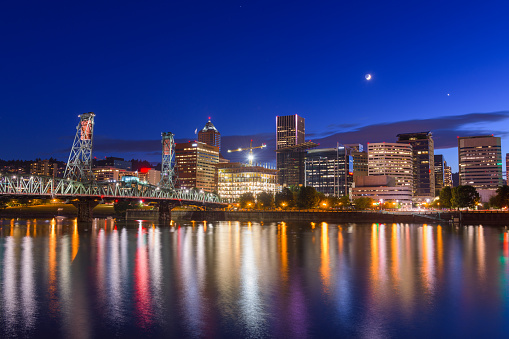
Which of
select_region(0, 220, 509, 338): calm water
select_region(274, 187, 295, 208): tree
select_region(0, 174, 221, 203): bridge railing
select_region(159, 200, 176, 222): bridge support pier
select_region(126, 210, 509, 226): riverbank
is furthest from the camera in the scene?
select_region(274, 187, 295, 208): tree

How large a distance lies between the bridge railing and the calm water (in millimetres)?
74507

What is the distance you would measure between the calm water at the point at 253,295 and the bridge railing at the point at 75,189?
74.5 m

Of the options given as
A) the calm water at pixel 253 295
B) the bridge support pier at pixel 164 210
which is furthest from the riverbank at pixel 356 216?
the calm water at pixel 253 295

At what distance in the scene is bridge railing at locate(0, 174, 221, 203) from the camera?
11412cm

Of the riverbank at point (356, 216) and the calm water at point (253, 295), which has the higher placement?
the calm water at point (253, 295)

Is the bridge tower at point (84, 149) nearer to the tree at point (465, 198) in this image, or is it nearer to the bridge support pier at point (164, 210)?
the bridge support pier at point (164, 210)

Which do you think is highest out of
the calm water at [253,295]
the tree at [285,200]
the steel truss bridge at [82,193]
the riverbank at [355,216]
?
the steel truss bridge at [82,193]

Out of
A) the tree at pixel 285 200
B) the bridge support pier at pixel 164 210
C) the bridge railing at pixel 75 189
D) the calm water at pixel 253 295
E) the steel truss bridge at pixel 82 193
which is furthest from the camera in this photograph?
the tree at pixel 285 200

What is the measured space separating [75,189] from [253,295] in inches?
4888

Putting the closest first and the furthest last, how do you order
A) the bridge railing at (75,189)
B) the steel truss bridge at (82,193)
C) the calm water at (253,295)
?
the calm water at (253,295) < the steel truss bridge at (82,193) < the bridge railing at (75,189)

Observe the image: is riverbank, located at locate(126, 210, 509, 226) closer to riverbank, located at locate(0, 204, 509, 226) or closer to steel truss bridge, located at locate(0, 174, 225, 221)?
riverbank, located at locate(0, 204, 509, 226)

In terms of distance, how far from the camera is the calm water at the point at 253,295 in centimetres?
2002

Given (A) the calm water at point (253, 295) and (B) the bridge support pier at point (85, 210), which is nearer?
(A) the calm water at point (253, 295)

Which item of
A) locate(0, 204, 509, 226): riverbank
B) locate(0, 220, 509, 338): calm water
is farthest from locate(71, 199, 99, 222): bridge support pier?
locate(0, 220, 509, 338): calm water
